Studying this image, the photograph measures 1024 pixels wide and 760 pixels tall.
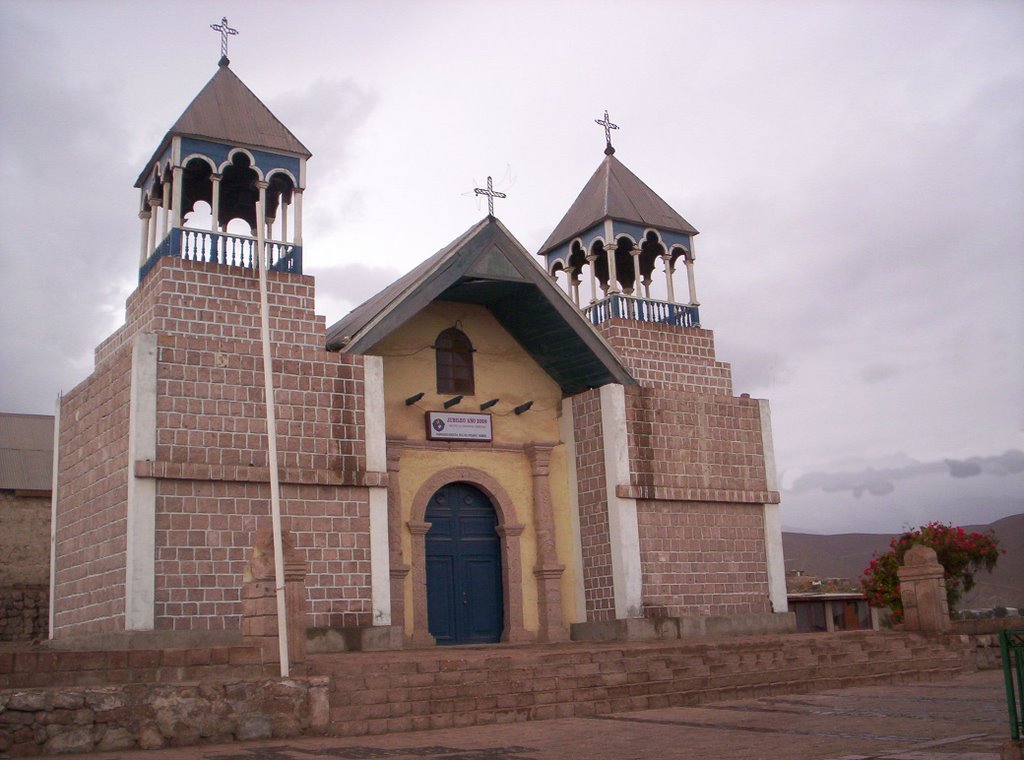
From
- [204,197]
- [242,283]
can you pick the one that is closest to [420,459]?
[242,283]

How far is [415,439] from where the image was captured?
61.2 ft

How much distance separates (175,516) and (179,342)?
2.48 metres

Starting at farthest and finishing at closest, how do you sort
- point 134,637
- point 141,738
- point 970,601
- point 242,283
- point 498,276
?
1. point 970,601
2. point 498,276
3. point 242,283
4. point 134,637
5. point 141,738

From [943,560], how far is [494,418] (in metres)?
9.79

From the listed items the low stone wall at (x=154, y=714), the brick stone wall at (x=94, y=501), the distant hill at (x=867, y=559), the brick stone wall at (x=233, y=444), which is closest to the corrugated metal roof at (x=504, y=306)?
the brick stone wall at (x=233, y=444)

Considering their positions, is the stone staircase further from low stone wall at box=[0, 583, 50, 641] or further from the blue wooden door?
low stone wall at box=[0, 583, 50, 641]

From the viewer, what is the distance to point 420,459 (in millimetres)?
18641

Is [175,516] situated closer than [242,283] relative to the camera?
Yes

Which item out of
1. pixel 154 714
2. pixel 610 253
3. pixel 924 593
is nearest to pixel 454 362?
pixel 610 253

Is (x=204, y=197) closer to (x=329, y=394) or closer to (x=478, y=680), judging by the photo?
(x=329, y=394)

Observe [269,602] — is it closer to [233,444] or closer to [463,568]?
[233,444]

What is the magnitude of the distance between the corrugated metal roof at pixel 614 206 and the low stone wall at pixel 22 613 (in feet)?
47.7

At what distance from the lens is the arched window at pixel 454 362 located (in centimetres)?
1944

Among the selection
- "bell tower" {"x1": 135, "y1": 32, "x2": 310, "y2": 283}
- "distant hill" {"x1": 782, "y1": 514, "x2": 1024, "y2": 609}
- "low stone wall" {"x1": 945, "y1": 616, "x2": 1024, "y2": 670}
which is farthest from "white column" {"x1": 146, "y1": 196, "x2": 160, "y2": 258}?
"distant hill" {"x1": 782, "y1": 514, "x2": 1024, "y2": 609}
